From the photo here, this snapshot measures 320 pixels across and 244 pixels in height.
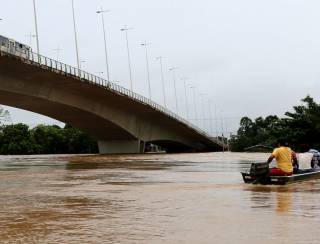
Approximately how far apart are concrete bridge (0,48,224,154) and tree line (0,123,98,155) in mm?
29154

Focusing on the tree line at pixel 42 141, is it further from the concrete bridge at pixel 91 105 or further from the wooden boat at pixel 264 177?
the wooden boat at pixel 264 177

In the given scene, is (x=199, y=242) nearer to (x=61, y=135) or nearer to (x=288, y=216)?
(x=288, y=216)

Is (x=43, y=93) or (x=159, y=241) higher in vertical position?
(x=43, y=93)

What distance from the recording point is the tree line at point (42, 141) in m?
111

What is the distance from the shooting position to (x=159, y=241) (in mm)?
7203

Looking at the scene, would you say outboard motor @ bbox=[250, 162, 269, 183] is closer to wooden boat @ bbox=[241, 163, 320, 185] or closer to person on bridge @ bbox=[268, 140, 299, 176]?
wooden boat @ bbox=[241, 163, 320, 185]

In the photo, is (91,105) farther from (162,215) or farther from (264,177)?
(162,215)

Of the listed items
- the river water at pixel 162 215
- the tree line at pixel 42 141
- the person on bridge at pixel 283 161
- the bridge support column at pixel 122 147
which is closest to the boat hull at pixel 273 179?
the person on bridge at pixel 283 161

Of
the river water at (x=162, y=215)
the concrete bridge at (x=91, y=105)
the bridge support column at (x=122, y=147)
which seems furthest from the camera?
the bridge support column at (x=122, y=147)

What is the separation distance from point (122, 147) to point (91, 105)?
1698 centimetres

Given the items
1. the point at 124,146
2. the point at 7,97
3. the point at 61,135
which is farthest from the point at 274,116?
the point at 7,97

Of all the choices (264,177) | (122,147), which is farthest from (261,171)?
(122,147)

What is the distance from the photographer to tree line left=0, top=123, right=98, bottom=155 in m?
111

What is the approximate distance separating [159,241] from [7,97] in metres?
46.3
